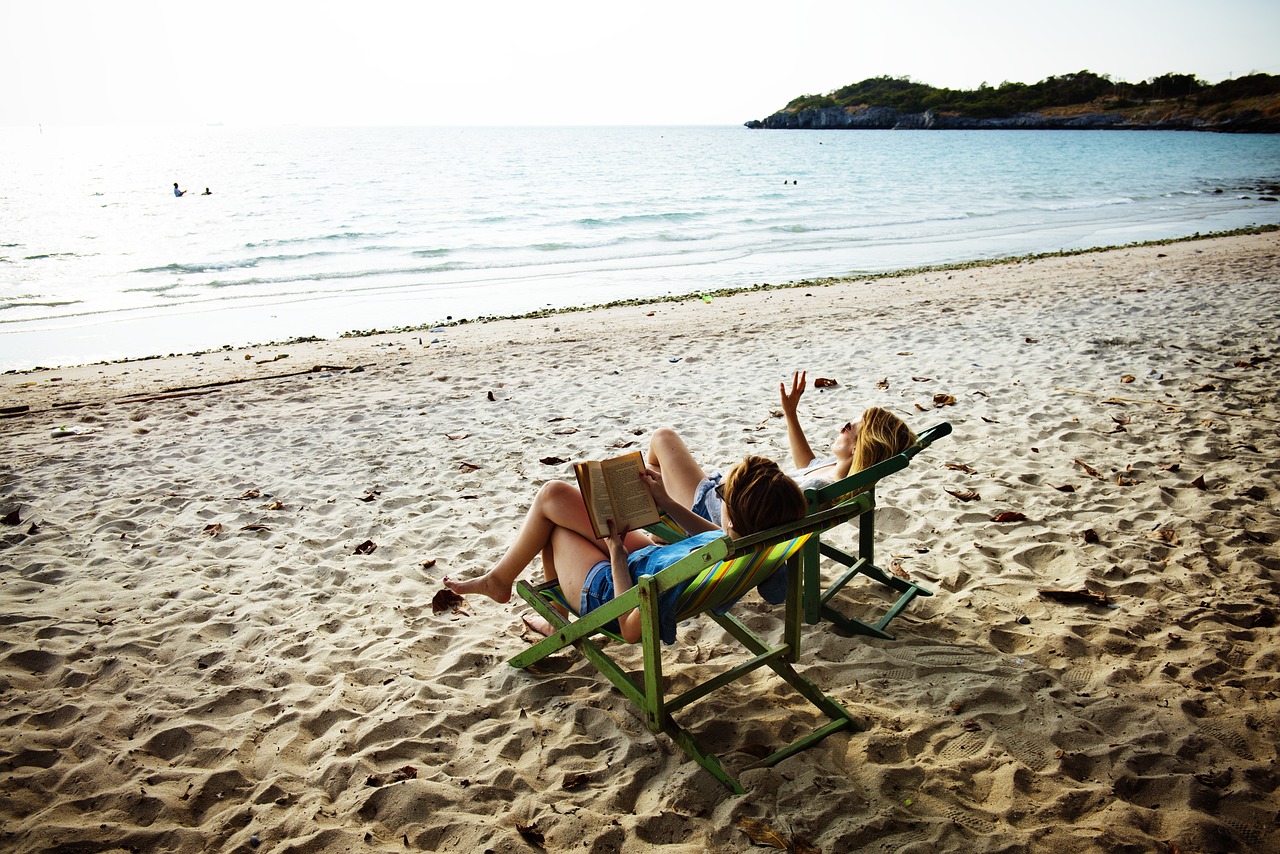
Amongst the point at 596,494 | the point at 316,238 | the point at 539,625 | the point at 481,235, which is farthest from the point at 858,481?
the point at 316,238

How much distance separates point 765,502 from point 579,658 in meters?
1.24

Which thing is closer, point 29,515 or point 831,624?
point 831,624

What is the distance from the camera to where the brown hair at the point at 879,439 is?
3.27m

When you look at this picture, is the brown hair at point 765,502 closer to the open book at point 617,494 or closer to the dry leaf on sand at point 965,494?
the open book at point 617,494

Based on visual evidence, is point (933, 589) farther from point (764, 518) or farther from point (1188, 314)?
point (1188, 314)

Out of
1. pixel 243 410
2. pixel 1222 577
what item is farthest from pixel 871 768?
pixel 243 410

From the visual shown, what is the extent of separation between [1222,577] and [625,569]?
278 cm

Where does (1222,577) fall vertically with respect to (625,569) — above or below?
below

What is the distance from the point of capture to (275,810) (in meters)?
2.46

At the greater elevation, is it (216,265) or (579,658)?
(216,265)

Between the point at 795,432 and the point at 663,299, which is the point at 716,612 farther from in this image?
the point at 663,299

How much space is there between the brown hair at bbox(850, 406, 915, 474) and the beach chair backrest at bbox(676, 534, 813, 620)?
0.79m

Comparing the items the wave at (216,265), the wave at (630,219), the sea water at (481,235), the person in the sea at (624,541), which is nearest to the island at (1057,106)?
the sea water at (481,235)

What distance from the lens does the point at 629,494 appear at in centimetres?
272
